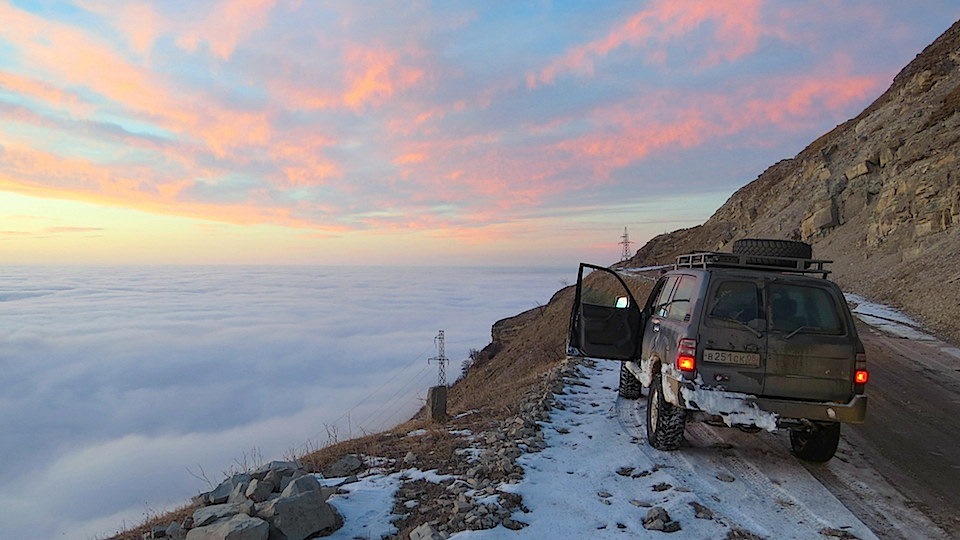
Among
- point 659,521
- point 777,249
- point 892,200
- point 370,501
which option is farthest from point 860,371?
point 892,200

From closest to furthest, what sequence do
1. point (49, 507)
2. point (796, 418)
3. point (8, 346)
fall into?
point (796, 418), point (49, 507), point (8, 346)

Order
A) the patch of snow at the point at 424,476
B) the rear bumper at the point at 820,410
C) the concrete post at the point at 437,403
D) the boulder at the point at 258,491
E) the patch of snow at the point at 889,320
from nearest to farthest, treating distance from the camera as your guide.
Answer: the boulder at the point at 258,491, the rear bumper at the point at 820,410, the patch of snow at the point at 424,476, the concrete post at the point at 437,403, the patch of snow at the point at 889,320

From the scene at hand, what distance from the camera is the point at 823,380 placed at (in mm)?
5090

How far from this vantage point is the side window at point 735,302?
528 cm

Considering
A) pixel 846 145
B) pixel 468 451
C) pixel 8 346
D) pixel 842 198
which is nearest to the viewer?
pixel 468 451

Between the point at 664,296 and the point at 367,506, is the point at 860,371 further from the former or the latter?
the point at 367,506

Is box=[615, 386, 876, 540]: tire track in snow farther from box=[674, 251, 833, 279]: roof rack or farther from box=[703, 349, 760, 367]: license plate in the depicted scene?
box=[674, 251, 833, 279]: roof rack

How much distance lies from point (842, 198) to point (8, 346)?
764ft

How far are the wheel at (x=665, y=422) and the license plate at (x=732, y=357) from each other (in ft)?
2.79

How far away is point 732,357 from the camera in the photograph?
521 centimetres

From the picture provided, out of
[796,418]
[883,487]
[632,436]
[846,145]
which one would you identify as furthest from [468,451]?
[846,145]

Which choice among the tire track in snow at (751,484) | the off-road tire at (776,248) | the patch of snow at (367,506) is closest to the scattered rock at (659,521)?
the tire track in snow at (751,484)

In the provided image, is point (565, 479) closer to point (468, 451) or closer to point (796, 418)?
point (468, 451)

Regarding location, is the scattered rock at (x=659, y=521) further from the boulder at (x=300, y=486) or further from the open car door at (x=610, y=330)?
the open car door at (x=610, y=330)
